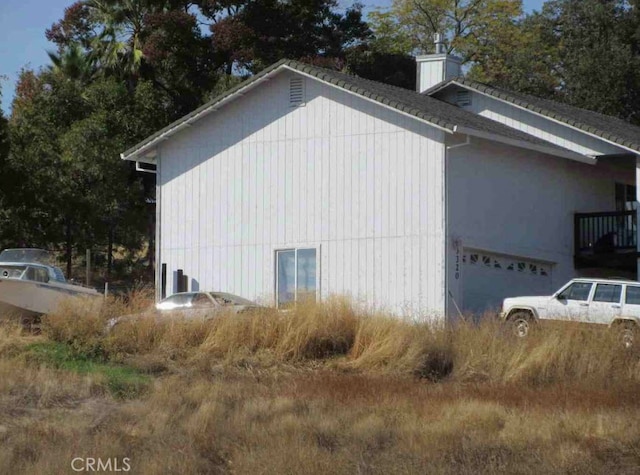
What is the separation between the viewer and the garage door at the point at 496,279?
31.4 metres

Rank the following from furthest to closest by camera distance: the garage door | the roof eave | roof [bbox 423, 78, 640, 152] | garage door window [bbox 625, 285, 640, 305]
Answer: roof [bbox 423, 78, 640, 152] → the garage door → the roof eave → garage door window [bbox 625, 285, 640, 305]

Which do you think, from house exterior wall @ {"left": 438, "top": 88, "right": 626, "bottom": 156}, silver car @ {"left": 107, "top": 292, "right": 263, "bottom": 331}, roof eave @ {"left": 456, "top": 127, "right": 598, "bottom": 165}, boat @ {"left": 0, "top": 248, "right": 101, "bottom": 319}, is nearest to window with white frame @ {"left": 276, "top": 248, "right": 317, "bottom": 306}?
silver car @ {"left": 107, "top": 292, "right": 263, "bottom": 331}

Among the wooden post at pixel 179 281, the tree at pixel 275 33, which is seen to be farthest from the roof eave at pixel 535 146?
the tree at pixel 275 33

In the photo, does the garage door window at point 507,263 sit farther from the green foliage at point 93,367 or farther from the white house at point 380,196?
the green foliage at point 93,367

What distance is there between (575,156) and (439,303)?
614cm

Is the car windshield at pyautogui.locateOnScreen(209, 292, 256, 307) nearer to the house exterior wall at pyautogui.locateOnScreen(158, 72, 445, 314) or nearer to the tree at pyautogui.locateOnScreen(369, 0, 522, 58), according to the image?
the house exterior wall at pyautogui.locateOnScreen(158, 72, 445, 314)

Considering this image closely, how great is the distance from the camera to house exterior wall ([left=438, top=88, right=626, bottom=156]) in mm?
34562

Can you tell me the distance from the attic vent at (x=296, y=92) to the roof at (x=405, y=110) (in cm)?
47

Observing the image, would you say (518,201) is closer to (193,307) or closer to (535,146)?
(535,146)

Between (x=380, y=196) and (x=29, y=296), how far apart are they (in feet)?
28.1

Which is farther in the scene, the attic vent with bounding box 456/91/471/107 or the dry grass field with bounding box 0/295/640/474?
the attic vent with bounding box 456/91/471/107

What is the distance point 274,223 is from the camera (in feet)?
108

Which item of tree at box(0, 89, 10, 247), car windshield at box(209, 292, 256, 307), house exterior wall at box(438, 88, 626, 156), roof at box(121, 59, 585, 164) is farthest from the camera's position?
tree at box(0, 89, 10, 247)

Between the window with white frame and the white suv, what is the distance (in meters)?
5.75
